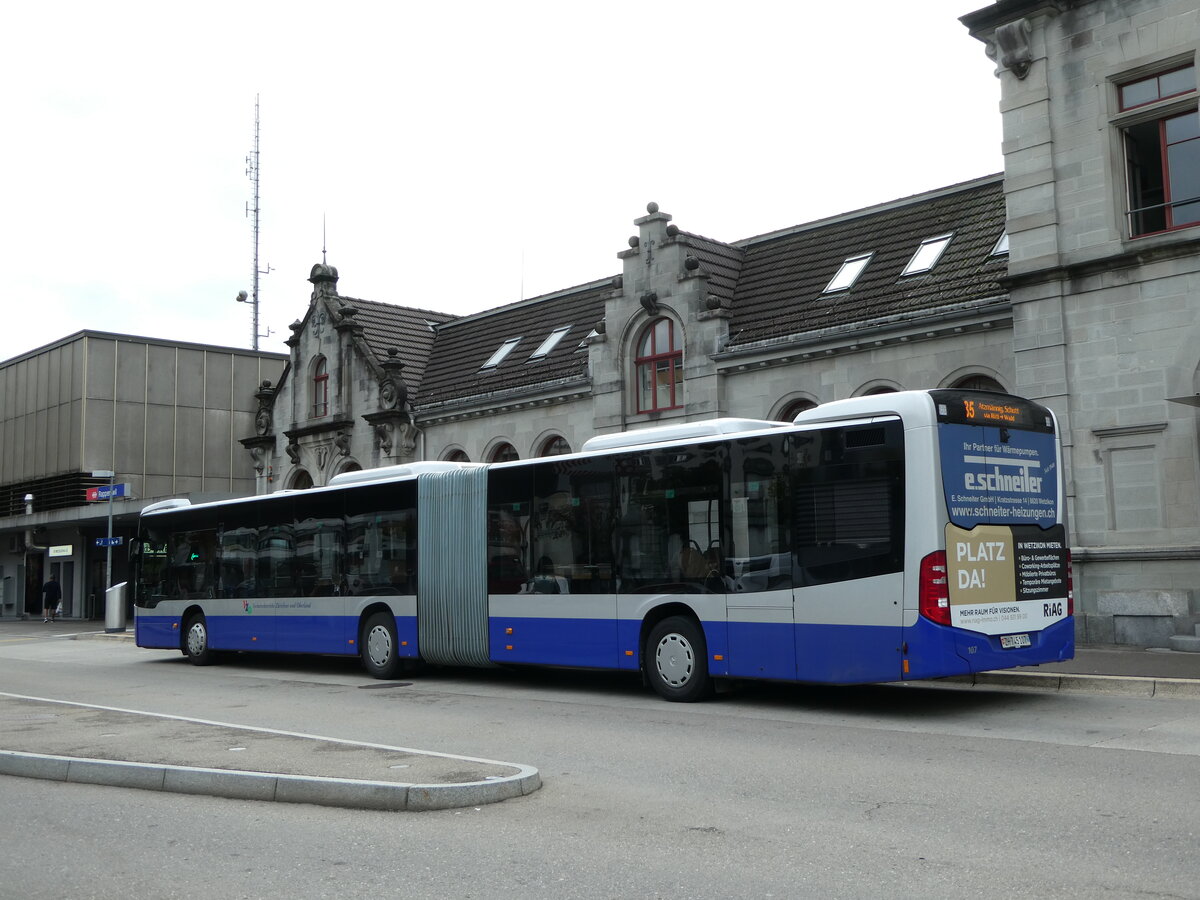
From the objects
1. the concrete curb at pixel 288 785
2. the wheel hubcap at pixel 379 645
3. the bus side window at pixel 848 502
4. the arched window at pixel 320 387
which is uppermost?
the arched window at pixel 320 387

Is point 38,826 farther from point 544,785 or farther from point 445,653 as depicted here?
point 445,653

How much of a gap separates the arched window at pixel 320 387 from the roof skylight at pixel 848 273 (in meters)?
16.7

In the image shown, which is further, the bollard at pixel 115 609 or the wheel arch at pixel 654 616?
the bollard at pixel 115 609

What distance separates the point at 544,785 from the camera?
8312 millimetres

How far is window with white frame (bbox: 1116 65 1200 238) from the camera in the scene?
56.3 ft

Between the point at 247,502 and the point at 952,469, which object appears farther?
the point at 247,502

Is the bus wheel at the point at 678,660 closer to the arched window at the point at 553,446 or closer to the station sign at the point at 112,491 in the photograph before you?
the arched window at the point at 553,446

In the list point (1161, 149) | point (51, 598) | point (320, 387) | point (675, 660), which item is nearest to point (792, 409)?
point (1161, 149)

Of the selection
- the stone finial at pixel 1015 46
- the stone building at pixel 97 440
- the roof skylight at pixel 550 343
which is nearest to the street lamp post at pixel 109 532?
the stone building at pixel 97 440

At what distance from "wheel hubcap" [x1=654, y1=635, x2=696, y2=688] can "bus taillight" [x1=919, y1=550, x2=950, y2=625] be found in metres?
2.97

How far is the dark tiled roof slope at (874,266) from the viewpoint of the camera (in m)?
21.2

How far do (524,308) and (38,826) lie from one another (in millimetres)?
26259

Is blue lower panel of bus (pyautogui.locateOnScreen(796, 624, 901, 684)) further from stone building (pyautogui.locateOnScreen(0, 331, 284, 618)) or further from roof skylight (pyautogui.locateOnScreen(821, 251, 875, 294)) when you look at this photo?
stone building (pyautogui.locateOnScreen(0, 331, 284, 618))

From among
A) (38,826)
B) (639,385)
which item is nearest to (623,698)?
(38,826)
